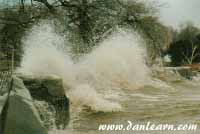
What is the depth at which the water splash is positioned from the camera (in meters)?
9.27

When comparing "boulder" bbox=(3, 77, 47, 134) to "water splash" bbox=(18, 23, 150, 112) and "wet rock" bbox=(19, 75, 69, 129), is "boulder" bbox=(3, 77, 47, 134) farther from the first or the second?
"water splash" bbox=(18, 23, 150, 112)

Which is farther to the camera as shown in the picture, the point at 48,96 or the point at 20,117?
the point at 48,96

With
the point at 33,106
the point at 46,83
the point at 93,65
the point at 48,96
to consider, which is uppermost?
the point at 33,106

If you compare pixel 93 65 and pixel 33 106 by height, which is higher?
pixel 33 106

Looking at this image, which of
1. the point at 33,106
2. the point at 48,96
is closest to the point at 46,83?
the point at 48,96

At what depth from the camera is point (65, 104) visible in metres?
7.45

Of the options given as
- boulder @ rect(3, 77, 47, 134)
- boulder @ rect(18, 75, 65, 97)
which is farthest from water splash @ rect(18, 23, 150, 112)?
boulder @ rect(3, 77, 47, 134)

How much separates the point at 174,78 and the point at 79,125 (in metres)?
8.78

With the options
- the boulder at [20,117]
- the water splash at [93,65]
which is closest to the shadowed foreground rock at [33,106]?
the boulder at [20,117]

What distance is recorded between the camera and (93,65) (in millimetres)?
11656

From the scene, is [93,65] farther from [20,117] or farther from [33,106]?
[20,117]

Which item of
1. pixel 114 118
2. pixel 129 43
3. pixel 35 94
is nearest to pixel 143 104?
pixel 114 118

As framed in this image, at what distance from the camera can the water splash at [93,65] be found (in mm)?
9273

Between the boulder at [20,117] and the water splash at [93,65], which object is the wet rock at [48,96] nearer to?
the water splash at [93,65]
